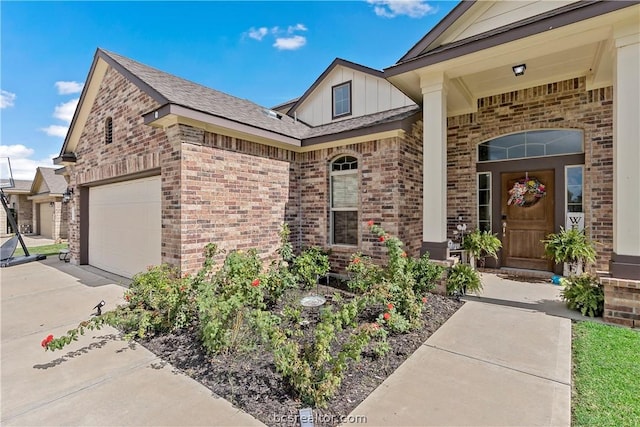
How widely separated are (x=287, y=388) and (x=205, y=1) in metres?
8.64

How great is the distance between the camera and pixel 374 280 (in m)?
4.68

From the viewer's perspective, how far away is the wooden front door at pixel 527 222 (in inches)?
260

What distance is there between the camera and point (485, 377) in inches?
112

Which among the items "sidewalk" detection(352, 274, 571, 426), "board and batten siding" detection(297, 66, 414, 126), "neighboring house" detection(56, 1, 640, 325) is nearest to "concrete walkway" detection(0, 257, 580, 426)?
"sidewalk" detection(352, 274, 571, 426)

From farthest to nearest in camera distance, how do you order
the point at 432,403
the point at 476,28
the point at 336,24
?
the point at 336,24
the point at 476,28
the point at 432,403

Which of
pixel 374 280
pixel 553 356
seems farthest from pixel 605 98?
pixel 374 280

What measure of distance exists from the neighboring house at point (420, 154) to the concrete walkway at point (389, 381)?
160 cm

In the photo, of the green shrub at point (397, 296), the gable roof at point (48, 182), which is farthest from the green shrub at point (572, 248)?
the gable roof at point (48, 182)

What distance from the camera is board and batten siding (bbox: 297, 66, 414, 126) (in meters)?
8.14

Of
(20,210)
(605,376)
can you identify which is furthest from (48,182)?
(605,376)

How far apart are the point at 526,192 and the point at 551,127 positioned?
148 centimetres

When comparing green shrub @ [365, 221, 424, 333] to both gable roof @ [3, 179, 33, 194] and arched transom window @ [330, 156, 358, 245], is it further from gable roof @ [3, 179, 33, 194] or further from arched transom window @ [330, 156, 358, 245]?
gable roof @ [3, 179, 33, 194]

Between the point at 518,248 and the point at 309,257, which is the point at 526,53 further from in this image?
the point at 309,257

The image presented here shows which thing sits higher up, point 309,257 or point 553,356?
point 309,257
